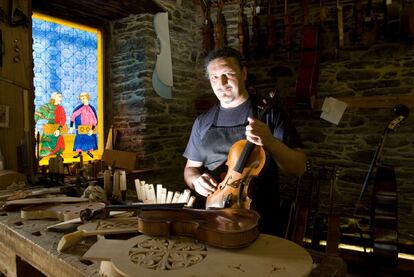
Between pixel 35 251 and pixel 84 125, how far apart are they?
3.03m

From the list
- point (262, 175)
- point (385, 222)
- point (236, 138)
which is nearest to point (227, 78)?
point (236, 138)

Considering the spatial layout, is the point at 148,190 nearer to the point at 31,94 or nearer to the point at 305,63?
the point at 31,94

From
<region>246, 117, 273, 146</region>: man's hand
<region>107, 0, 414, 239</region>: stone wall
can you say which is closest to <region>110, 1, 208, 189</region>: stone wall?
<region>107, 0, 414, 239</region>: stone wall

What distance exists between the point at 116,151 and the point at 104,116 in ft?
1.94

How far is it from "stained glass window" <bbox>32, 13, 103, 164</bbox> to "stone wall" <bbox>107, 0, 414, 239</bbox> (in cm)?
29

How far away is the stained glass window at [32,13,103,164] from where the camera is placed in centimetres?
365

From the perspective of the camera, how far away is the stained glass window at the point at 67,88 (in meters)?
3.65

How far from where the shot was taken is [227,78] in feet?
6.75

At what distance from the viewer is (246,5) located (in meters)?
4.77

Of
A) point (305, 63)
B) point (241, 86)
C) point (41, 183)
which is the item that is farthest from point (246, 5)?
point (41, 183)

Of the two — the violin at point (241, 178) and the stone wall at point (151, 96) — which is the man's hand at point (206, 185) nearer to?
the violin at point (241, 178)

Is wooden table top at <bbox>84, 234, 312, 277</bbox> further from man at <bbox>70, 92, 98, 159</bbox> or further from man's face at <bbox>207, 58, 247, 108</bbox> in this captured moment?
man at <bbox>70, 92, 98, 159</bbox>

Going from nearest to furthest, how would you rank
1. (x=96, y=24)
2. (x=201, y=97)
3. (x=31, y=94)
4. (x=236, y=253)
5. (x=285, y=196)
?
(x=236, y=253) → (x=31, y=94) → (x=96, y=24) → (x=285, y=196) → (x=201, y=97)

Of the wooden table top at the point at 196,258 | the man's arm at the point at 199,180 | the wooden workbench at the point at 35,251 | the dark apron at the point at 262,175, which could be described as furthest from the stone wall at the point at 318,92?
the wooden table top at the point at 196,258
